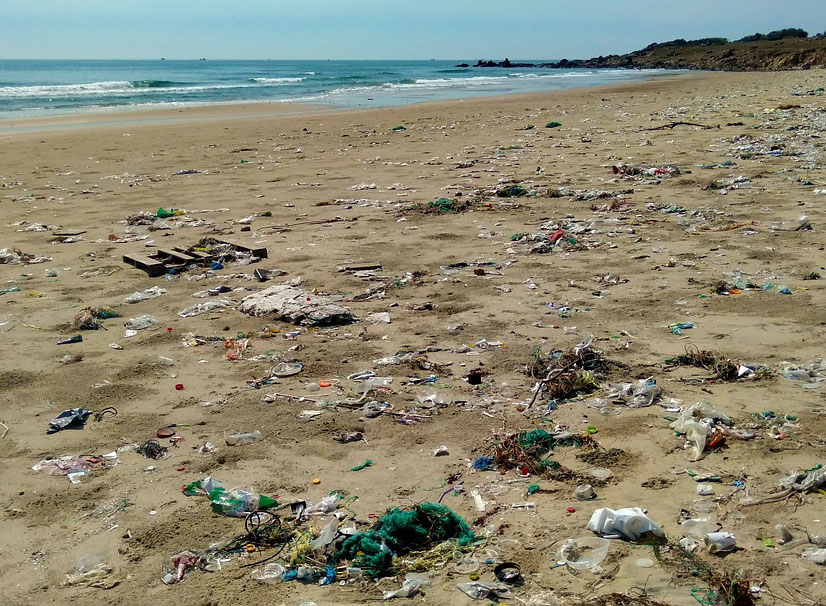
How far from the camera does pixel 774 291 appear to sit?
17.8 feet

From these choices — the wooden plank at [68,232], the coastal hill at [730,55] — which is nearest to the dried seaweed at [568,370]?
the wooden plank at [68,232]

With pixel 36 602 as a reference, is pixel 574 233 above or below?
above

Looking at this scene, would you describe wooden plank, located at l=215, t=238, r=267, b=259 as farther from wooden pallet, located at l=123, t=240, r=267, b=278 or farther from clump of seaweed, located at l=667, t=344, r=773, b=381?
clump of seaweed, located at l=667, t=344, r=773, b=381

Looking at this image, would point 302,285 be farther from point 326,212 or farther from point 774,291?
point 774,291

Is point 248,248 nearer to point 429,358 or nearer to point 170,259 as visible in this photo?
point 170,259

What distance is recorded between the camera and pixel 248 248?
732 cm

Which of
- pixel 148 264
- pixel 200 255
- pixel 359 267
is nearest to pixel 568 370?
pixel 359 267

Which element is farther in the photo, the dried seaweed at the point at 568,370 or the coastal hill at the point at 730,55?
the coastal hill at the point at 730,55

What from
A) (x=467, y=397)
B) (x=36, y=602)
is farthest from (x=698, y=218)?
(x=36, y=602)

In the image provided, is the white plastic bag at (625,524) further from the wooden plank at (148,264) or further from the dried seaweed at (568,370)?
the wooden plank at (148,264)

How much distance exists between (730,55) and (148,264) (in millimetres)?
61383

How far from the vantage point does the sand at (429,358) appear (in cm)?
284

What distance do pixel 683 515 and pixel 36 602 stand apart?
2647mm

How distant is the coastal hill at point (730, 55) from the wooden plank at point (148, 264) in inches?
1797
